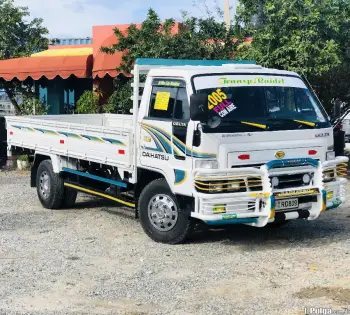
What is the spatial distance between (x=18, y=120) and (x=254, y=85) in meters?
4.86

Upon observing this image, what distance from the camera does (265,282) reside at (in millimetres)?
6457

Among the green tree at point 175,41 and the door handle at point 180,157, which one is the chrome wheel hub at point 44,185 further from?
the green tree at point 175,41

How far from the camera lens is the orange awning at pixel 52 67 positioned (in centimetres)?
1648

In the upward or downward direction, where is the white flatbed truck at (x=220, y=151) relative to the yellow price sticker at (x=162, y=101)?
downward

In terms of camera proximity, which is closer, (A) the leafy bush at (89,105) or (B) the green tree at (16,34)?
(A) the leafy bush at (89,105)

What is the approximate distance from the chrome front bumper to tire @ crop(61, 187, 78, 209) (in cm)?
352

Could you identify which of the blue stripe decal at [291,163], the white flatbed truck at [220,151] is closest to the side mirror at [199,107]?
the white flatbed truck at [220,151]

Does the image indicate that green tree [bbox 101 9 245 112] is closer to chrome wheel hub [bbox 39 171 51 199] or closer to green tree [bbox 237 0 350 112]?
green tree [bbox 237 0 350 112]

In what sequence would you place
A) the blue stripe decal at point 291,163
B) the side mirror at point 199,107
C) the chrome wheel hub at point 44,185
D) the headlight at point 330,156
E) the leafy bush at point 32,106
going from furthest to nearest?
the leafy bush at point 32,106
the chrome wheel hub at point 44,185
the headlight at point 330,156
the blue stripe decal at point 291,163
the side mirror at point 199,107

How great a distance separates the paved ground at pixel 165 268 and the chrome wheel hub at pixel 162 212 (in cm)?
26

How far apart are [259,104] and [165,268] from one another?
2384mm

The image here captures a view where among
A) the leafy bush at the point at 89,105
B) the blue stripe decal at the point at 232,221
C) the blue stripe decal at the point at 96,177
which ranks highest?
the leafy bush at the point at 89,105

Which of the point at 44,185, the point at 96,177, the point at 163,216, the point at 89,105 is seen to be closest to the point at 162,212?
the point at 163,216

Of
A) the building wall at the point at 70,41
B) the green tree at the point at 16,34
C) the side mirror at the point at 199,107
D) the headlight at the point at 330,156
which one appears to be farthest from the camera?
the building wall at the point at 70,41
